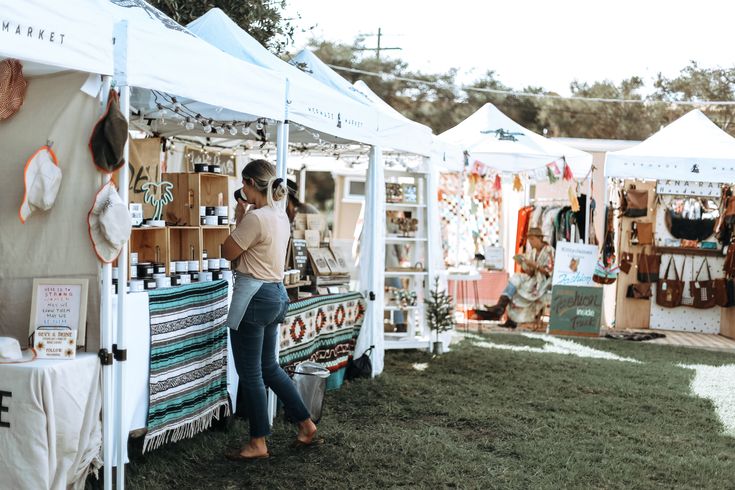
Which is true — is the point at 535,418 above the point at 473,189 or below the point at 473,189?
below

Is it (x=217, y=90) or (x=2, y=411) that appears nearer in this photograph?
(x=2, y=411)

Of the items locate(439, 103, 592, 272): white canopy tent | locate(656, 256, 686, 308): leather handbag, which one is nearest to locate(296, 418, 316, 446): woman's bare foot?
locate(439, 103, 592, 272): white canopy tent

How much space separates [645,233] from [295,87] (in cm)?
728

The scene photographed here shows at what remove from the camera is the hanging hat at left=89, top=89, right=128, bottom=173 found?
141 inches

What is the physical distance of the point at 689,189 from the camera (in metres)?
11.0

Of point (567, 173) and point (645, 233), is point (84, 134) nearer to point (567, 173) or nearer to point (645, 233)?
point (567, 173)

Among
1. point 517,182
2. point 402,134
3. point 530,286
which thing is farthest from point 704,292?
point 402,134

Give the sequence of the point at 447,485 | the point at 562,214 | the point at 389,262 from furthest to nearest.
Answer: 1. the point at 562,214
2. the point at 389,262
3. the point at 447,485

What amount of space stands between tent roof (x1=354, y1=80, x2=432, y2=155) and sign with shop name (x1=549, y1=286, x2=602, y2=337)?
3368mm

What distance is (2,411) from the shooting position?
11.2 feet

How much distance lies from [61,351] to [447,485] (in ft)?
6.91

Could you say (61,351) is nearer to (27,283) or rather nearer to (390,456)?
(27,283)

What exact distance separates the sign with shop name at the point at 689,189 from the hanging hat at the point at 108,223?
878 cm

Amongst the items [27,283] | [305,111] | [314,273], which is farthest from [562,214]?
[27,283]
